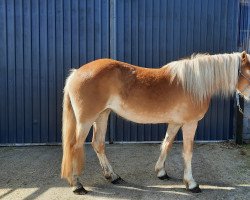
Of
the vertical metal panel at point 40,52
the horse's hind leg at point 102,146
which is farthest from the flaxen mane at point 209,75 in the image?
the vertical metal panel at point 40,52

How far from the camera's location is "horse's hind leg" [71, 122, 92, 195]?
4.27 metres

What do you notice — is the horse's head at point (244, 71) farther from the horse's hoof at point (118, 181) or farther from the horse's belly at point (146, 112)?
the horse's hoof at point (118, 181)

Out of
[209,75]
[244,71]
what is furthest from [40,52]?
[244,71]

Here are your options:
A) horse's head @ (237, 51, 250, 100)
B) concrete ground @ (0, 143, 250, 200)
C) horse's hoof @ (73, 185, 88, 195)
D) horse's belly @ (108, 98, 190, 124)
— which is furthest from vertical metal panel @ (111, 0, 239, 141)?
horse's hoof @ (73, 185, 88, 195)

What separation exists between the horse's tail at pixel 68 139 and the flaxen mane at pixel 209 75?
4.46 ft

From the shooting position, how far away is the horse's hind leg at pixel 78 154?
427 centimetres

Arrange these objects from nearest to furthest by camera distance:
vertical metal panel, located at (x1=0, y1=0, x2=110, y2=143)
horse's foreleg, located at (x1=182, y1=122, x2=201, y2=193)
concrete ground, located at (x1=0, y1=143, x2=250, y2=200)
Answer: concrete ground, located at (x1=0, y1=143, x2=250, y2=200)
horse's foreleg, located at (x1=182, y1=122, x2=201, y2=193)
vertical metal panel, located at (x1=0, y1=0, x2=110, y2=143)

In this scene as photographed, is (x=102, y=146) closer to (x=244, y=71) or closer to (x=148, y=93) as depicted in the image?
(x=148, y=93)

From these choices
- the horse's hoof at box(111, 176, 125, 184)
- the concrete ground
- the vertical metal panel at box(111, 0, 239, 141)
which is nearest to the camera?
the concrete ground

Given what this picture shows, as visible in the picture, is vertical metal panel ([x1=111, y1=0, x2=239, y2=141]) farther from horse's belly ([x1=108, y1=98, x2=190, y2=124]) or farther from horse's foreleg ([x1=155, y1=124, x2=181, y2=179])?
horse's belly ([x1=108, y1=98, x2=190, y2=124])

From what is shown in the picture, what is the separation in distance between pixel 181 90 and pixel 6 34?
10.4 feet

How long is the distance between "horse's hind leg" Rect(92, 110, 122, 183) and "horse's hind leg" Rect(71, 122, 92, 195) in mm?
330

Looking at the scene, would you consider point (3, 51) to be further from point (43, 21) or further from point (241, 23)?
point (241, 23)

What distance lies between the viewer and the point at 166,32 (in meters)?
6.18
